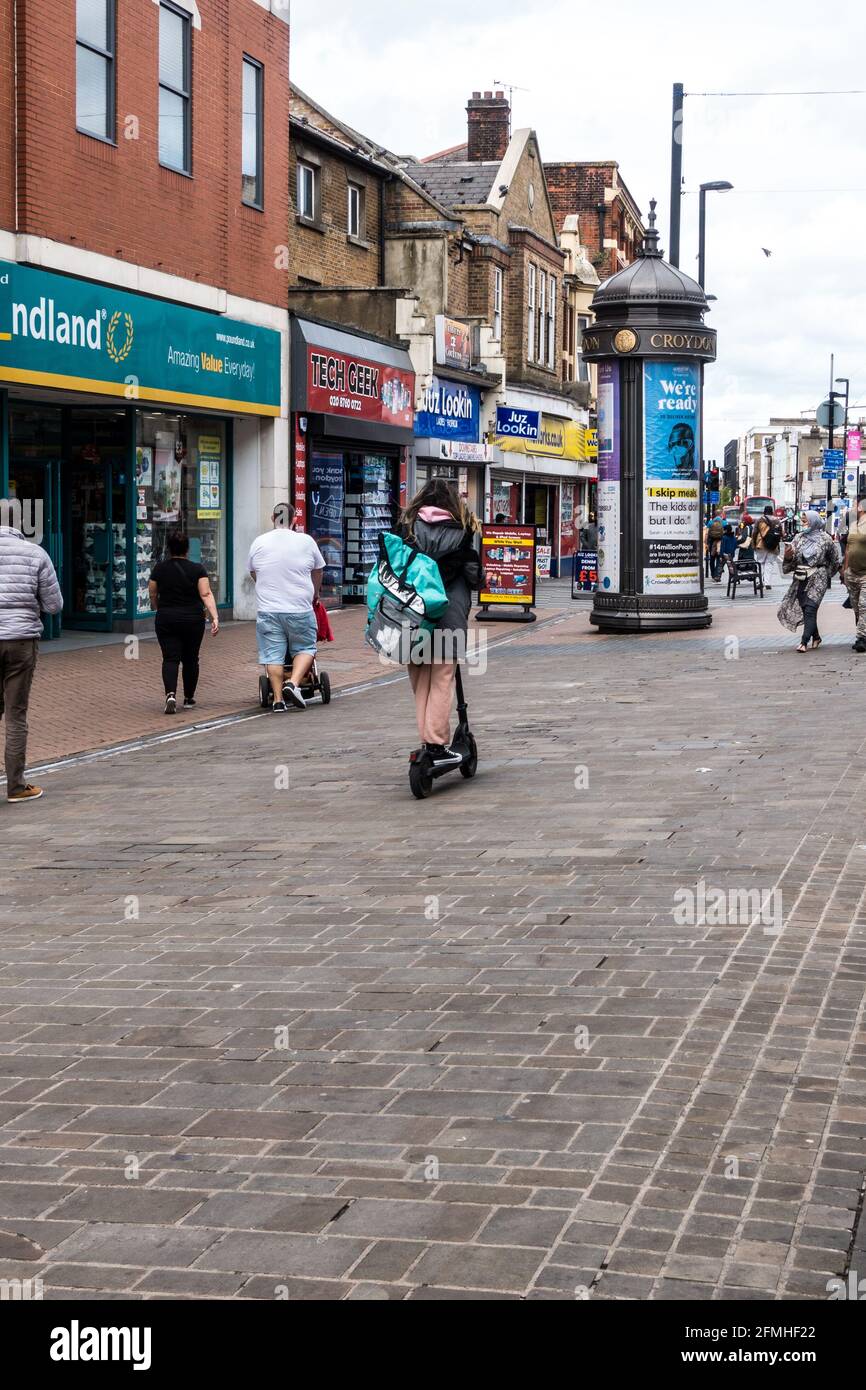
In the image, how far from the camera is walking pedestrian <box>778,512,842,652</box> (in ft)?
60.3

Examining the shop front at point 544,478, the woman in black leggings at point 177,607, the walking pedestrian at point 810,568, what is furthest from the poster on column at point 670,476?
the shop front at point 544,478

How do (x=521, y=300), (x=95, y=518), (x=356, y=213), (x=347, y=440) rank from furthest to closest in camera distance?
(x=521, y=300)
(x=356, y=213)
(x=347, y=440)
(x=95, y=518)

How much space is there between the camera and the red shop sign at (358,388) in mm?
25438

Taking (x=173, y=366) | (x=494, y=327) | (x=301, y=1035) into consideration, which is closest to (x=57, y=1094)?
(x=301, y=1035)

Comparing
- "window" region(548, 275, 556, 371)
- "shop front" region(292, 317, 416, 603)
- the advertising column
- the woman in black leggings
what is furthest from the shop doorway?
"window" region(548, 275, 556, 371)

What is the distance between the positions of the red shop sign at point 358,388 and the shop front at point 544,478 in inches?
311

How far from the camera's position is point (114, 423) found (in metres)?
20.9

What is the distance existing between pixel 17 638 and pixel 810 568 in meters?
10.6

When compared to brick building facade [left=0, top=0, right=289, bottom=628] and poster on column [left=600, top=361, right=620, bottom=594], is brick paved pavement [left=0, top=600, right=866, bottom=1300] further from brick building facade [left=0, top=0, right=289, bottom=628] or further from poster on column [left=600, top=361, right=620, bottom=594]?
poster on column [left=600, top=361, right=620, bottom=594]

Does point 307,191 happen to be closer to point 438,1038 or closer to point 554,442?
point 554,442

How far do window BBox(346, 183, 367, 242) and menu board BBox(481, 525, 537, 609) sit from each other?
8118mm

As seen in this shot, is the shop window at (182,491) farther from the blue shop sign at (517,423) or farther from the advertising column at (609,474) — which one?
the blue shop sign at (517,423)

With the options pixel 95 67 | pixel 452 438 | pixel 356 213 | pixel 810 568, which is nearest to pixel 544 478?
pixel 452 438
